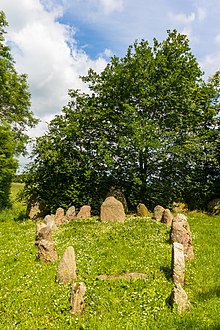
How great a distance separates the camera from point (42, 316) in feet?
28.3

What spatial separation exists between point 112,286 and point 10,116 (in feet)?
106

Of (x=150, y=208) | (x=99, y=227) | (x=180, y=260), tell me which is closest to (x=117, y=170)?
(x=150, y=208)

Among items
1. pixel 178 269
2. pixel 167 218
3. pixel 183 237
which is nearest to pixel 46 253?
pixel 178 269

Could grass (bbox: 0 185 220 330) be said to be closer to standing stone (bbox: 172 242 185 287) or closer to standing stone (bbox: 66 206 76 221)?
standing stone (bbox: 172 242 185 287)

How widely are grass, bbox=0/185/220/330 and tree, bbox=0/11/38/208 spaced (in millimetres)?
13737

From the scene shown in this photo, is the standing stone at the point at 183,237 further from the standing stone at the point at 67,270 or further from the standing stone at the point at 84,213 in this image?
the standing stone at the point at 84,213

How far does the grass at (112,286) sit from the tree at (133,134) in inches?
495

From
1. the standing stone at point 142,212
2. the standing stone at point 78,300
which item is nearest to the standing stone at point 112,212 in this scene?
the standing stone at point 142,212

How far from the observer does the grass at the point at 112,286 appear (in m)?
8.27

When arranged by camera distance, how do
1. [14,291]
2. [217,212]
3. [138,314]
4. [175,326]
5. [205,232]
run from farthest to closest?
[217,212], [205,232], [14,291], [138,314], [175,326]

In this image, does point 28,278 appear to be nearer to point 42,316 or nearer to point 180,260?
point 42,316

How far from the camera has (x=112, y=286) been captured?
10273 mm

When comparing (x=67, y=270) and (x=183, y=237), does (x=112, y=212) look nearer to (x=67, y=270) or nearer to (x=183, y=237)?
(x=183, y=237)

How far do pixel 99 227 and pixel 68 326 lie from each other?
12173 millimetres
